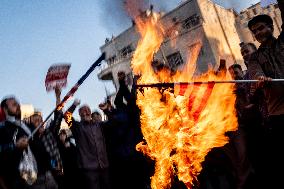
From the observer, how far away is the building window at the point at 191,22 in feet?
98.4

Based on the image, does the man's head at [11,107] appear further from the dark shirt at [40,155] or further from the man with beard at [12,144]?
the dark shirt at [40,155]

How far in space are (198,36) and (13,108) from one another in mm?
26004

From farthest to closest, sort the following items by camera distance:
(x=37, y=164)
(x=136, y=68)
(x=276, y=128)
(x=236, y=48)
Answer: (x=236, y=48) → (x=136, y=68) → (x=37, y=164) → (x=276, y=128)

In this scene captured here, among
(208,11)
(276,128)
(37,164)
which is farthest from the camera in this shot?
(208,11)

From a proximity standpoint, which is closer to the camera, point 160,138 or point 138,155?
point 160,138

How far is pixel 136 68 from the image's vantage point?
21.1ft

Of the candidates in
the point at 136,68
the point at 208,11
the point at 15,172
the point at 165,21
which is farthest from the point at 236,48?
the point at 15,172

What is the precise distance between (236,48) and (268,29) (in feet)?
99.5

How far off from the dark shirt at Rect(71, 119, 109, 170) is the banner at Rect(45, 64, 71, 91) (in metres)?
0.94

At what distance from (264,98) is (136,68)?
2.65 m

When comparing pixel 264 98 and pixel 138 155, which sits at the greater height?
pixel 264 98

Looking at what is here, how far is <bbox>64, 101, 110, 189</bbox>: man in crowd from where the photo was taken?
613 centimetres

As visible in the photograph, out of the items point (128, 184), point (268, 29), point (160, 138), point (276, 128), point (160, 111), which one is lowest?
point (128, 184)

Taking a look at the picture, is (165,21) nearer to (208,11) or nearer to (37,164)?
(208,11)
